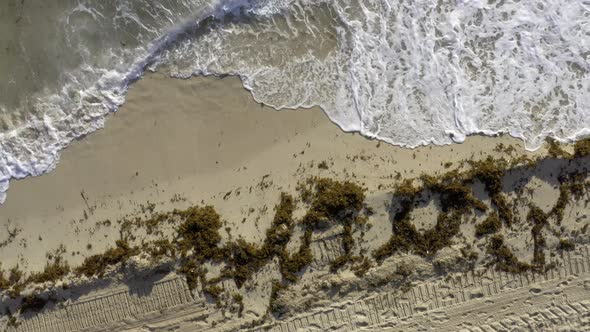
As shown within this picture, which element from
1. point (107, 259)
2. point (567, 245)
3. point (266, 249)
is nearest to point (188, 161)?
point (266, 249)

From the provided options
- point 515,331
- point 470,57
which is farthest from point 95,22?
point 515,331

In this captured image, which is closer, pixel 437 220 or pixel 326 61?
pixel 437 220

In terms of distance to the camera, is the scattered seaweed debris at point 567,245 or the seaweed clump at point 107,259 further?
the seaweed clump at point 107,259

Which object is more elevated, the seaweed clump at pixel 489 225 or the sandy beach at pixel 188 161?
the sandy beach at pixel 188 161

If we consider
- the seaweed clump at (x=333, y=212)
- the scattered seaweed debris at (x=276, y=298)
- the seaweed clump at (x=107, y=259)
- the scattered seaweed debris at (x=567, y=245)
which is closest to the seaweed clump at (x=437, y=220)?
the seaweed clump at (x=333, y=212)

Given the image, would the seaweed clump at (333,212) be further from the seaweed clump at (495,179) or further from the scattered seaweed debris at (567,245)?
the scattered seaweed debris at (567,245)

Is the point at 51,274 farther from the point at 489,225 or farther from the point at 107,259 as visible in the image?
the point at 489,225

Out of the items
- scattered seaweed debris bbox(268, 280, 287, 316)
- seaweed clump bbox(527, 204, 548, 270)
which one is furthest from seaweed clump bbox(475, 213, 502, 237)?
scattered seaweed debris bbox(268, 280, 287, 316)
